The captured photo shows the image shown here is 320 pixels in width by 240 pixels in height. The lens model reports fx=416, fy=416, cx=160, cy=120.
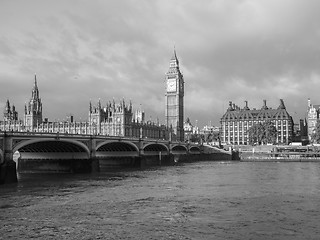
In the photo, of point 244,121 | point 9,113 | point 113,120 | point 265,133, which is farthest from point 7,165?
point 244,121

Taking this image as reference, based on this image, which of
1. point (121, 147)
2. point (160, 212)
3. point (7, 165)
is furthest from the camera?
point (121, 147)

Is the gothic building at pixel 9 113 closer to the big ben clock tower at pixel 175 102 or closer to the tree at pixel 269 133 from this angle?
the big ben clock tower at pixel 175 102

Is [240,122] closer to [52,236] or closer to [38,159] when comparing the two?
[38,159]

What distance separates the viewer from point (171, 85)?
19712cm

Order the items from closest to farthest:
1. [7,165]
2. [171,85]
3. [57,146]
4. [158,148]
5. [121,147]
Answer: [7,165]
[57,146]
[121,147]
[158,148]
[171,85]

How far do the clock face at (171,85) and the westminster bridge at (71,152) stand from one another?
9040cm

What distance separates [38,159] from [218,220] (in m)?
47.1

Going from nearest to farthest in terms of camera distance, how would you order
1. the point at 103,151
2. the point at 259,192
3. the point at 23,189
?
the point at 259,192 < the point at 23,189 < the point at 103,151

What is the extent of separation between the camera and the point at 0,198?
3478cm

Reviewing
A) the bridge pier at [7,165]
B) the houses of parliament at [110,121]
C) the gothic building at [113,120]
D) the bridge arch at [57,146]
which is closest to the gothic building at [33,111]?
the houses of parliament at [110,121]

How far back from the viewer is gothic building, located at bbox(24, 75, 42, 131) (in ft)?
504

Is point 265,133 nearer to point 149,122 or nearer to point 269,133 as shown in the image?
point 269,133

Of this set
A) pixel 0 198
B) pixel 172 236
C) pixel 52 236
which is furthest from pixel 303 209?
pixel 0 198

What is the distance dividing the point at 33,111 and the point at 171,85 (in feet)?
225
